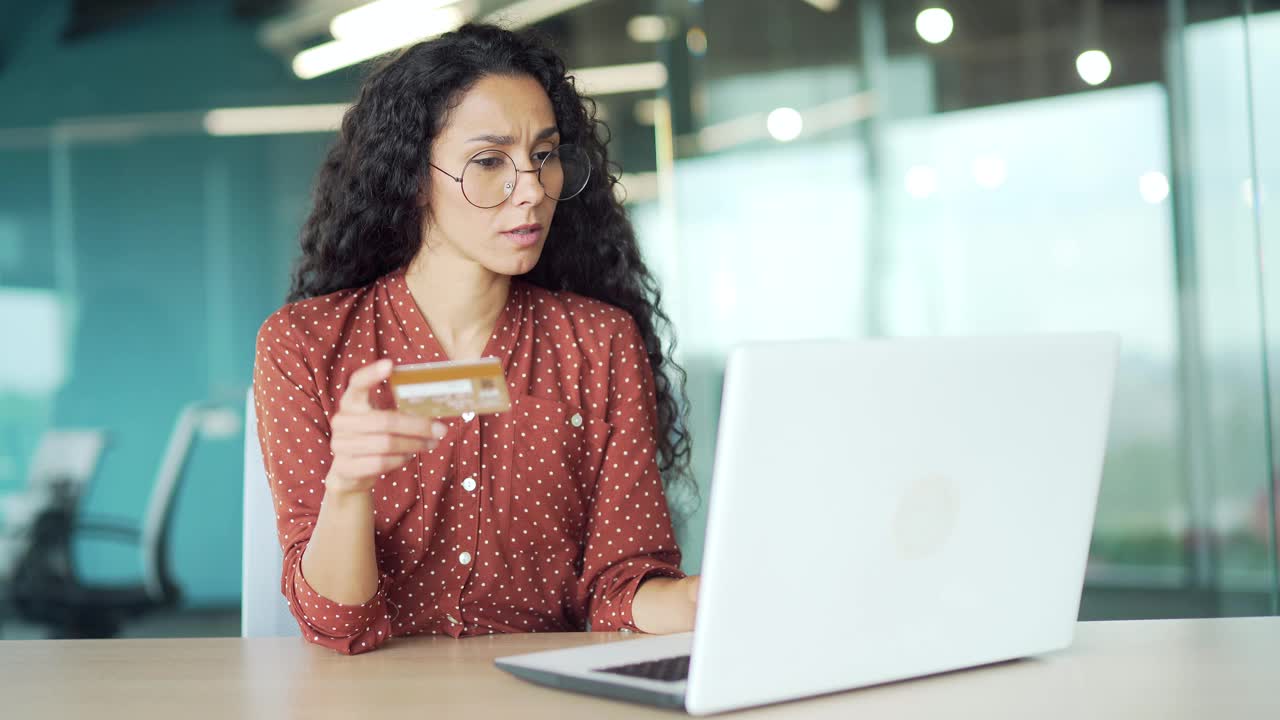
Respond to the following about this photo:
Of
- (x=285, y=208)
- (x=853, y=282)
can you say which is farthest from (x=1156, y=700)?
(x=285, y=208)

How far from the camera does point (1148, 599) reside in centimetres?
387

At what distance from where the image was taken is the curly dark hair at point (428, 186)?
1709 mm

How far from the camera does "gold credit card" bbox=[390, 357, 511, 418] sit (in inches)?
39.0

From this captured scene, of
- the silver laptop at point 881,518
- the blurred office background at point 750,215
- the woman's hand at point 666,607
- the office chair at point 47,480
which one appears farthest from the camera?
the office chair at point 47,480

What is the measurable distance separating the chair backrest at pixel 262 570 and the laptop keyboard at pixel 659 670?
0.66m

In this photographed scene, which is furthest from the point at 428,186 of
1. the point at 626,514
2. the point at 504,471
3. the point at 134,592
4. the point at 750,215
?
the point at 750,215

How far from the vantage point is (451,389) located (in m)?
1.00

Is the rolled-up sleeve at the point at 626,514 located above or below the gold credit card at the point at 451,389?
below

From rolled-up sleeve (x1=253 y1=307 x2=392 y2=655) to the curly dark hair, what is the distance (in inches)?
7.9

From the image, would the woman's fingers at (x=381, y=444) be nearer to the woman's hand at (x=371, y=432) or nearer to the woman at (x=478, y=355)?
the woman's hand at (x=371, y=432)

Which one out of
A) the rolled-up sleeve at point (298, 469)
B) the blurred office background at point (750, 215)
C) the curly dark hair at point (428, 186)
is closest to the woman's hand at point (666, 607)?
the rolled-up sleeve at point (298, 469)

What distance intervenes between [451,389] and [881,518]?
0.37 metres

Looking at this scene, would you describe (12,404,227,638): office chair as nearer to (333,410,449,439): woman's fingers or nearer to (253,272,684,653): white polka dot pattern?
(253,272,684,653): white polka dot pattern

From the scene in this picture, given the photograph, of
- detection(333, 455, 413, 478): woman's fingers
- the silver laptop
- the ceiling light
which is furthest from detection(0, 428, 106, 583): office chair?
the silver laptop
